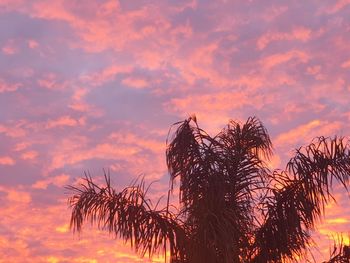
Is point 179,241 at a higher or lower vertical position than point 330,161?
lower

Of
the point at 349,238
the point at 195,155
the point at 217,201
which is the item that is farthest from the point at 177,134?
the point at 349,238

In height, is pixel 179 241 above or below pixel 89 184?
below

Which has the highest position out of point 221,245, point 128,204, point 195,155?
point 195,155

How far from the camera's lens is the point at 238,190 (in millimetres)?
14602

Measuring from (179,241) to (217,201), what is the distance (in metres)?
1.15

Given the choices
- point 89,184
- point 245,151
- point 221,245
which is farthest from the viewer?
point 245,151

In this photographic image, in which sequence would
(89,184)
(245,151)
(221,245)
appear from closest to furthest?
(221,245)
(89,184)
(245,151)

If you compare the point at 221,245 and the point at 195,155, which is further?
the point at 195,155

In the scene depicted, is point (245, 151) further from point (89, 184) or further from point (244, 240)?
point (89, 184)

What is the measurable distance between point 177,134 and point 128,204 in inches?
70.8

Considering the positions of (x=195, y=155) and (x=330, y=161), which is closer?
(x=330, y=161)

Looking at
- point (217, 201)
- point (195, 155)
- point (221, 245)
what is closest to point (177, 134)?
point (195, 155)

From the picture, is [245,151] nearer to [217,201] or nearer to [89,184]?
[217,201]

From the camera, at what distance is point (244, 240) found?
45.2 feet
